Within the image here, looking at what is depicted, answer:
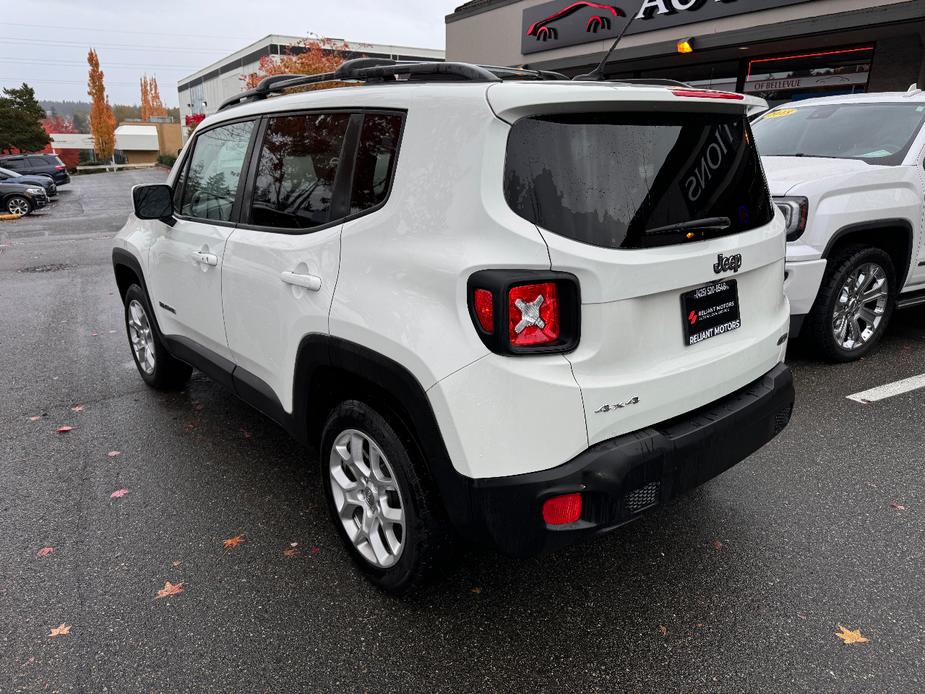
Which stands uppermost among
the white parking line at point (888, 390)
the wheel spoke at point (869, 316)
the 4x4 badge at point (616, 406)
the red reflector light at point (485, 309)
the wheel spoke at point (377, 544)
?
the red reflector light at point (485, 309)

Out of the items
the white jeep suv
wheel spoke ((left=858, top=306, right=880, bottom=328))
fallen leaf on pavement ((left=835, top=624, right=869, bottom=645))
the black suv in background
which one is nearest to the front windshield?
wheel spoke ((left=858, top=306, right=880, bottom=328))

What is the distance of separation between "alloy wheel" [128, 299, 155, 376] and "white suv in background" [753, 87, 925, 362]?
176 inches

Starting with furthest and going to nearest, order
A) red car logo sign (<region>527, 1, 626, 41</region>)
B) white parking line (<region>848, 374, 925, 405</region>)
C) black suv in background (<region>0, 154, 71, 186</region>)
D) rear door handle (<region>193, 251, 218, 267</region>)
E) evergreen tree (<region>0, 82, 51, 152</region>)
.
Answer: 1. evergreen tree (<region>0, 82, 51, 152</region>)
2. black suv in background (<region>0, 154, 71, 186</region>)
3. red car logo sign (<region>527, 1, 626, 41</region>)
4. white parking line (<region>848, 374, 925, 405</region>)
5. rear door handle (<region>193, 251, 218, 267</region>)

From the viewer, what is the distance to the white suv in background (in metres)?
4.61

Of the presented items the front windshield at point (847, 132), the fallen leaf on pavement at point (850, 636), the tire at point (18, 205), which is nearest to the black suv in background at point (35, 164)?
the tire at point (18, 205)

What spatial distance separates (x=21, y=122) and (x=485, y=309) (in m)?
60.4

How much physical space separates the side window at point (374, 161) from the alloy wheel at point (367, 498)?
2.86 feet

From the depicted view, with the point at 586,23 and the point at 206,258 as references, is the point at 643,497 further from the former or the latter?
the point at 586,23

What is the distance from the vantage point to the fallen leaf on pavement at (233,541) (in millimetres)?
2975

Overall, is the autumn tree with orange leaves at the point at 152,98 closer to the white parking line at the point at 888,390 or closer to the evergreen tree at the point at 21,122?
the evergreen tree at the point at 21,122

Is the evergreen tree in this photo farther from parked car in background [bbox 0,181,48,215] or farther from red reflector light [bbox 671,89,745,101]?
red reflector light [bbox 671,89,745,101]

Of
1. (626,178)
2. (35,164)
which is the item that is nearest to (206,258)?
(626,178)

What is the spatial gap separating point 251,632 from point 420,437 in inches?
40.0

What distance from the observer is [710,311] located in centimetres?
241
